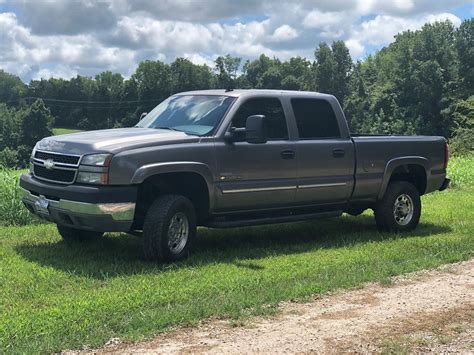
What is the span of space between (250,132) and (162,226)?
1.56 m

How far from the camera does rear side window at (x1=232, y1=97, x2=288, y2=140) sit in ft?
24.6

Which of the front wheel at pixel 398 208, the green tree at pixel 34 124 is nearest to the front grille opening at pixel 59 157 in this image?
the front wheel at pixel 398 208

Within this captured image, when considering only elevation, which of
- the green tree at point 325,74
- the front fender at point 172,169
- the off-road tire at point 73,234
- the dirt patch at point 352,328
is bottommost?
the dirt patch at point 352,328

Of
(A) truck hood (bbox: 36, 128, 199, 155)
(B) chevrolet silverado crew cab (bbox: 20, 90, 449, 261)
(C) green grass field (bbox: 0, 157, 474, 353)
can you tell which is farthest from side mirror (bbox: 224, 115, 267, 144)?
(C) green grass field (bbox: 0, 157, 474, 353)

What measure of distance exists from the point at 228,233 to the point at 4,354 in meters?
5.05

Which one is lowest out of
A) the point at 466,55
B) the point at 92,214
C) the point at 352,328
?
the point at 352,328

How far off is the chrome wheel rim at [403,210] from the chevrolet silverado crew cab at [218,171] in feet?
0.05

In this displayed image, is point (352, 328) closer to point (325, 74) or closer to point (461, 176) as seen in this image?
point (461, 176)

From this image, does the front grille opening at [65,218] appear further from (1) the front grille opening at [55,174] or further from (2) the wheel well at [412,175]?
(2) the wheel well at [412,175]

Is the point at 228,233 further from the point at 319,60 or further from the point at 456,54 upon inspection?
the point at 319,60

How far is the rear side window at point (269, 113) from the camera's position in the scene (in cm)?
751

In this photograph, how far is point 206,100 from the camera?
7695 millimetres

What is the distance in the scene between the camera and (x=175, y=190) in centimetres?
709

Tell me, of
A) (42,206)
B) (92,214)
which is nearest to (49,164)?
(42,206)
